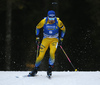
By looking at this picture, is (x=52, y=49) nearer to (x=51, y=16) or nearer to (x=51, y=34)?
(x=51, y=34)

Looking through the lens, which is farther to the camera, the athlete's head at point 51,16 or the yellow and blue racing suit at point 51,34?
the yellow and blue racing suit at point 51,34

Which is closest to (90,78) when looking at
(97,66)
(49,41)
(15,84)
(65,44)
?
(49,41)

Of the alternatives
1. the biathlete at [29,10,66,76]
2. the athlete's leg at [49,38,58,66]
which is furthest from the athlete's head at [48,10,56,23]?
the athlete's leg at [49,38,58,66]

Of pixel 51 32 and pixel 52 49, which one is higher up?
pixel 51 32

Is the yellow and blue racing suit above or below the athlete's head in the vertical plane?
below

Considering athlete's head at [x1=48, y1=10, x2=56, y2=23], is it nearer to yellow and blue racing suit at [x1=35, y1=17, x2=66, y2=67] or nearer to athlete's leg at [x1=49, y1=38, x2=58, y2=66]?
yellow and blue racing suit at [x1=35, y1=17, x2=66, y2=67]

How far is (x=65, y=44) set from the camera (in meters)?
13.7

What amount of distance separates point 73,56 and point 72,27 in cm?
169

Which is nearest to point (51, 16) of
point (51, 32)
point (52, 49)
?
point (51, 32)

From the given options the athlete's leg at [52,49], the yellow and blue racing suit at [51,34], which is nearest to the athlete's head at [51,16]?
the yellow and blue racing suit at [51,34]

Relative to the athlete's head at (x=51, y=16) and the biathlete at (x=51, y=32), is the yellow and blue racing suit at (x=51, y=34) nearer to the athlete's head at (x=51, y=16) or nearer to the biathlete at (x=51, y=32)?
the biathlete at (x=51, y=32)

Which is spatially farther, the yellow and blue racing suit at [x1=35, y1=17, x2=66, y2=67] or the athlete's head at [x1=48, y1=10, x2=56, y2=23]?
the yellow and blue racing suit at [x1=35, y1=17, x2=66, y2=67]

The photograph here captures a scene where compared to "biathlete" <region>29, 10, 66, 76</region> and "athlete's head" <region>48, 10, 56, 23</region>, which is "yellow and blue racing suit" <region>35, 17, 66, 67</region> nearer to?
"biathlete" <region>29, 10, 66, 76</region>

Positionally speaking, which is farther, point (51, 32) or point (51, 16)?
point (51, 32)
